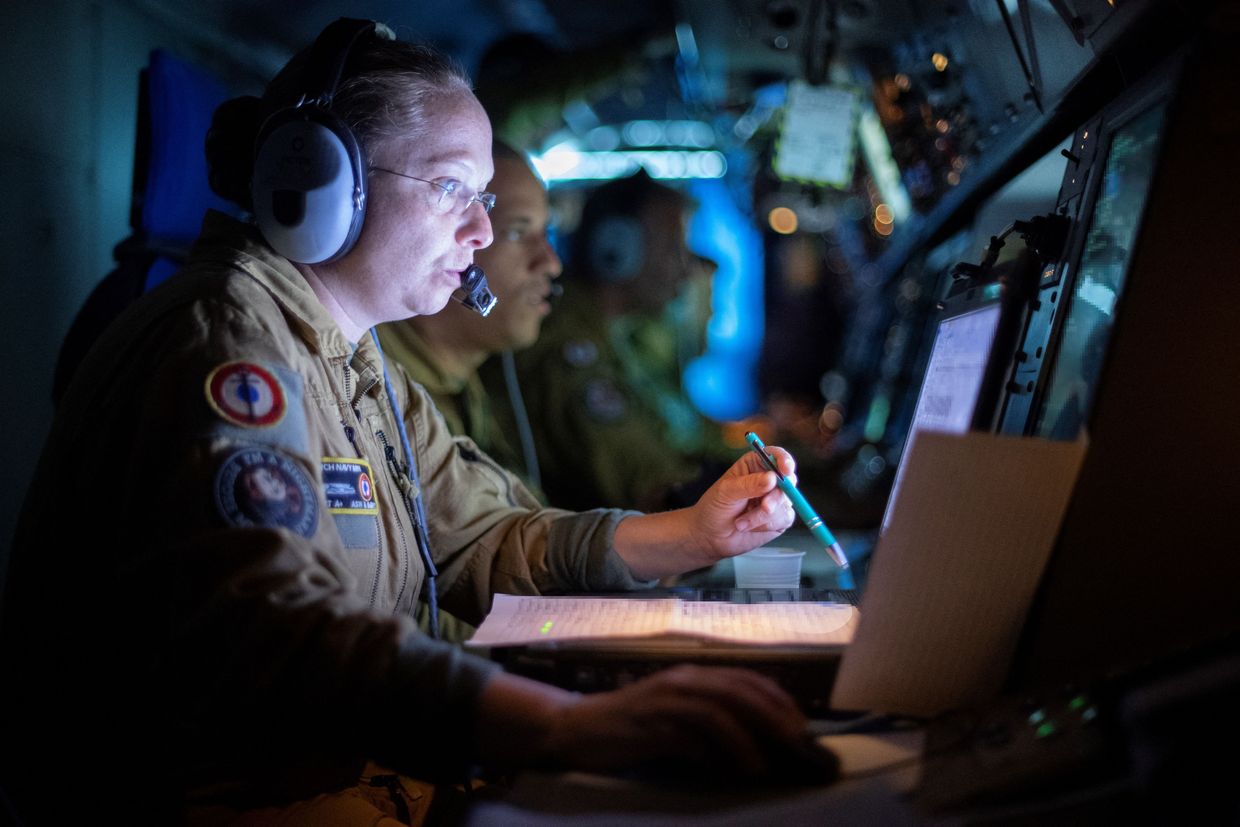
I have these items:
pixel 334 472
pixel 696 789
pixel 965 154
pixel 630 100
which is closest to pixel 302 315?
pixel 334 472

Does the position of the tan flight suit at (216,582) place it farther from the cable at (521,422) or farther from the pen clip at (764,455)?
the cable at (521,422)

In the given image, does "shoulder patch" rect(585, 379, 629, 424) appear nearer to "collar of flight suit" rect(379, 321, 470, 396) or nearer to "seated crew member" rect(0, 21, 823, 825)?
"collar of flight suit" rect(379, 321, 470, 396)

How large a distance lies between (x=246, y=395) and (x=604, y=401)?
86.5 inches

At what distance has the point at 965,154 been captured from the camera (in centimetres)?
208

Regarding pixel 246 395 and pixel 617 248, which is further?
pixel 617 248

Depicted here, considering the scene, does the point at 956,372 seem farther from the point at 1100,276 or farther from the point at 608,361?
the point at 608,361

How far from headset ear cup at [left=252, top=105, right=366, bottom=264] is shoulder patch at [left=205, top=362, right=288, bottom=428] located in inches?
9.9

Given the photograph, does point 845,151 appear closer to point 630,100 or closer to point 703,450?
point 703,450

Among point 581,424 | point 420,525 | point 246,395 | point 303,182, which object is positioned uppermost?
point 303,182

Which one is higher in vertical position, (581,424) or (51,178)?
(51,178)

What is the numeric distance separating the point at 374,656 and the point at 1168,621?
0.66m

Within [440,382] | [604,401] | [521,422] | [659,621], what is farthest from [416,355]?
[659,621]

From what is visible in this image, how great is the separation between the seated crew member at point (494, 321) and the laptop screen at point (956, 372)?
1.20 metres

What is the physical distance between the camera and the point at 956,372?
97 cm
